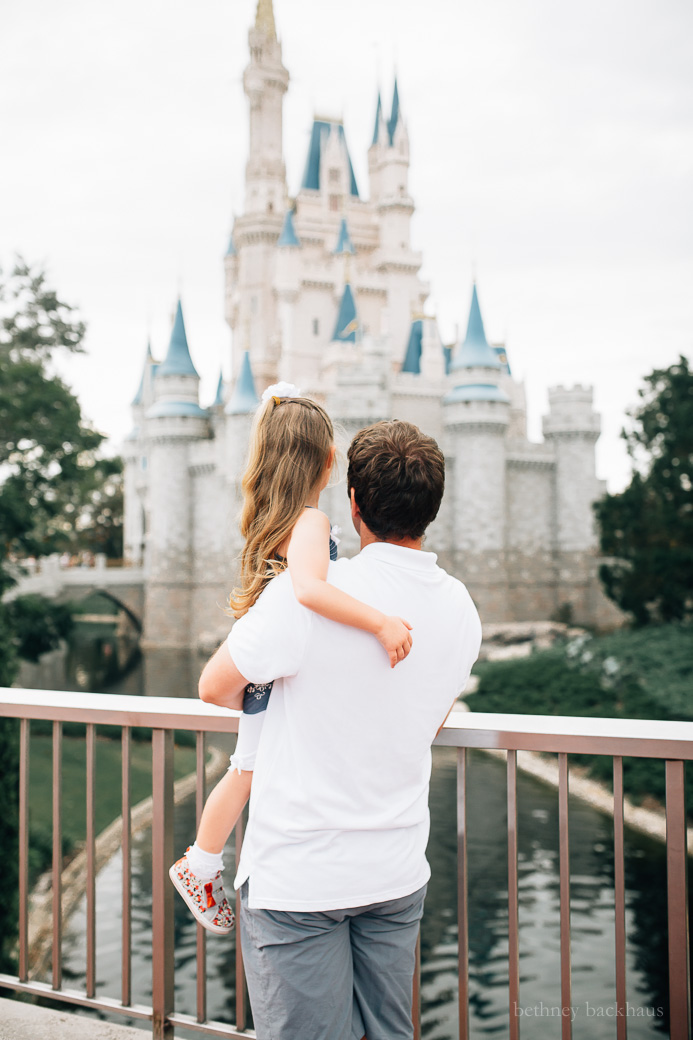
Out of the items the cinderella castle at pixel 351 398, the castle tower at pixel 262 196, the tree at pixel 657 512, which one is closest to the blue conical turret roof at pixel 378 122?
the cinderella castle at pixel 351 398

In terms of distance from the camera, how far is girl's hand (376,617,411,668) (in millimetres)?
1200

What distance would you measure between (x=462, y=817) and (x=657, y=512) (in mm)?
16864

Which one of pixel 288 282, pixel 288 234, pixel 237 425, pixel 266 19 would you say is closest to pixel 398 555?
pixel 237 425

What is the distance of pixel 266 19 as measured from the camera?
28297mm

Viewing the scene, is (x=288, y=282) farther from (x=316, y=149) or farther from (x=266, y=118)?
(x=316, y=149)

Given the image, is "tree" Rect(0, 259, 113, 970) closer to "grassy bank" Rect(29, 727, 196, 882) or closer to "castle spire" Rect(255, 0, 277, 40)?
"grassy bank" Rect(29, 727, 196, 882)

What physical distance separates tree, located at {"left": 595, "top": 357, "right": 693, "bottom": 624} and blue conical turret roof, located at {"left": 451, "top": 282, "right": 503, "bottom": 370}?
5670 millimetres

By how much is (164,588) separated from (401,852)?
25410 mm

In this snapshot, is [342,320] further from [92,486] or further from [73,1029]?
[73,1029]

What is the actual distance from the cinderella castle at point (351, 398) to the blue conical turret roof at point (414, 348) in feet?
0.18

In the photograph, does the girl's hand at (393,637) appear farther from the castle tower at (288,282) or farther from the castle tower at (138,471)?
the castle tower at (138,471)

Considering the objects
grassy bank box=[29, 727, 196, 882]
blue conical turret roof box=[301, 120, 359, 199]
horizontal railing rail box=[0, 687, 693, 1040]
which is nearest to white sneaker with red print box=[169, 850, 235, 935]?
horizontal railing rail box=[0, 687, 693, 1040]

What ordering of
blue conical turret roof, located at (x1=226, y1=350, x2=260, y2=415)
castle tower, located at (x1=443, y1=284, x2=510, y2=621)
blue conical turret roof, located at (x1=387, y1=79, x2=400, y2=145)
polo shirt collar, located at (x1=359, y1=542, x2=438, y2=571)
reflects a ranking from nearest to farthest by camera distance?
1. polo shirt collar, located at (x1=359, y1=542, x2=438, y2=571)
2. castle tower, located at (x1=443, y1=284, x2=510, y2=621)
3. blue conical turret roof, located at (x1=226, y1=350, x2=260, y2=415)
4. blue conical turret roof, located at (x1=387, y1=79, x2=400, y2=145)

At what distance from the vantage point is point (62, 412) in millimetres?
15508
